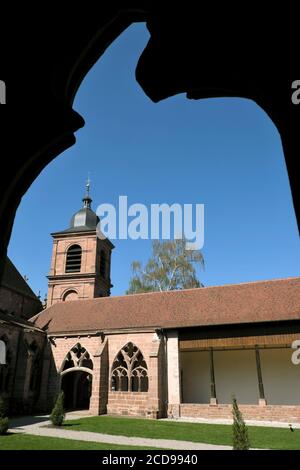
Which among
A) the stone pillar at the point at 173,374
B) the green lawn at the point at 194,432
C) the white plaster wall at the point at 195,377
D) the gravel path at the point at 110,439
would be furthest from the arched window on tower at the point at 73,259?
the gravel path at the point at 110,439

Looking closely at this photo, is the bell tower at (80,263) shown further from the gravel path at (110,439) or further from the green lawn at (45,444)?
the green lawn at (45,444)

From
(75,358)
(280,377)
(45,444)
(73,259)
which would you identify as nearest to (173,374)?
Answer: (75,358)

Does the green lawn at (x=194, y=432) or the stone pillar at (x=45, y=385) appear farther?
the stone pillar at (x=45, y=385)

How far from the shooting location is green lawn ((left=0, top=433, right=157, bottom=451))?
805cm

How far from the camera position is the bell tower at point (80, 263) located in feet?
90.5

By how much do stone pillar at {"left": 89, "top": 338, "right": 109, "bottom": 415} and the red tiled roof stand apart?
4.83 feet

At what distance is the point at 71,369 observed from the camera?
18.9m

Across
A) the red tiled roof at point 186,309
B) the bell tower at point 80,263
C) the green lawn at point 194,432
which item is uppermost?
the bell tower at point 80,263

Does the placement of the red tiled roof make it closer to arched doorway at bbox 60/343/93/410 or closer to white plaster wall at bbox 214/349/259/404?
arched doorway at bbox 60/343/93/410

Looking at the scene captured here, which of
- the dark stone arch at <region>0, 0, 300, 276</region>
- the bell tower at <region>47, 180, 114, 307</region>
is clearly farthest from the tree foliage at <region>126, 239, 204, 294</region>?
the dark stone arch at <region>0, 0, 300, 276</region>

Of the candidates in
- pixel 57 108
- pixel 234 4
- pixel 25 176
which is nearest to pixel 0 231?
pixel 25 176

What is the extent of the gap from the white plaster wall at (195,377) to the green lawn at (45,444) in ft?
39.8

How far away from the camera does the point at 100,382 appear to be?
1755cm
